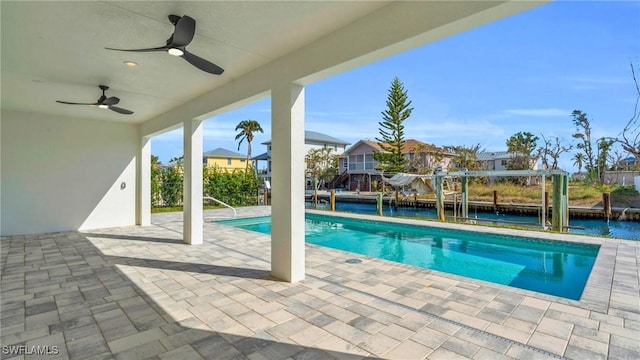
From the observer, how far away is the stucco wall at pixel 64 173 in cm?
636

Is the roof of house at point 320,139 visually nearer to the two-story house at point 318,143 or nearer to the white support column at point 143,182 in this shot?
the two-story house at point 318,143

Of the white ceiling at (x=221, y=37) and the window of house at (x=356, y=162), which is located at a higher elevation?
the window of house at (x=356, y=162)

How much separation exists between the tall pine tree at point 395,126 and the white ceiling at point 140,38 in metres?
17.8

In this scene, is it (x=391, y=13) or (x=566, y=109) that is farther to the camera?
(x=566, y=109)

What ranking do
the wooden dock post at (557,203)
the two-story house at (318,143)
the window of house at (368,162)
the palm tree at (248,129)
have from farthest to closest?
1. the two-story house at (318,143)
2. the window of house at (368,162)
3. the palm tree at (248,129)
4. the wooden dock post at (557,203)

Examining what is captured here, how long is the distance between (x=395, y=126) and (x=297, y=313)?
19819mm

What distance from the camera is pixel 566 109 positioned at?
65.7 feet

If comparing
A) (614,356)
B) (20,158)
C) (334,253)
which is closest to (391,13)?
(614,356)

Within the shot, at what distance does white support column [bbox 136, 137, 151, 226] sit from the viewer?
7.76 meters

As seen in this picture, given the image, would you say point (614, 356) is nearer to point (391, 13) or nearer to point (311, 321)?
point (311, 321)

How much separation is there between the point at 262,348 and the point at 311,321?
1.80 feet

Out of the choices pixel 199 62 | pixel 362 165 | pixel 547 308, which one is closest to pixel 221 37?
pixel 199 62

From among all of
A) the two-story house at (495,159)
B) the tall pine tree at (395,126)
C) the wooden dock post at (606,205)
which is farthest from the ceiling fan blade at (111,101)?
the two-story house at (495,159)

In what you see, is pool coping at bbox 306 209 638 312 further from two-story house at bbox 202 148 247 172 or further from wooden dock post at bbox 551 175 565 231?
two-story house at bbox 202 148 247 172
